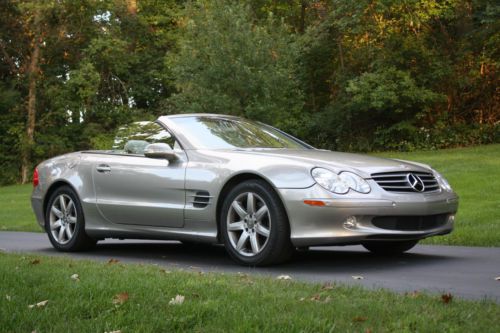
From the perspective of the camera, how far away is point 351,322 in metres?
4.11

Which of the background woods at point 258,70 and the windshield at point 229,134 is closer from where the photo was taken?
the windshield at point 229,134

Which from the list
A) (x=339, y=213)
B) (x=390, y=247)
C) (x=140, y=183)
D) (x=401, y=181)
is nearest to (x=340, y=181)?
(x=339, y=213)

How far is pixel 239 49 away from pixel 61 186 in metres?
17.5

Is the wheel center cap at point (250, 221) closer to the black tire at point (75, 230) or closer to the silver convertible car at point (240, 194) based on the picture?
the silver convertible car at point (240, 194)

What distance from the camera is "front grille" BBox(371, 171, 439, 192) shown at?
22.7ft

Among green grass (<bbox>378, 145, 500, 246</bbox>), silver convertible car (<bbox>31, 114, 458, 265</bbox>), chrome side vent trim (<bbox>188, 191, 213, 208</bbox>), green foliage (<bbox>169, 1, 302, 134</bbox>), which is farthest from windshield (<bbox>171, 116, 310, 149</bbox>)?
green foliage (<bbox>169, 1, 302, 134</bbox>)

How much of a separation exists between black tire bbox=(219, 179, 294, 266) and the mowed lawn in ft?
9.92

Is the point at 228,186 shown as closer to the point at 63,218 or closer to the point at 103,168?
the point at 103,168

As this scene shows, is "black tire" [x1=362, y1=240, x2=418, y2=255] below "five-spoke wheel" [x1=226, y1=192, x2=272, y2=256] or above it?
below

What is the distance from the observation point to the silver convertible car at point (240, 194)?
6.78 meters

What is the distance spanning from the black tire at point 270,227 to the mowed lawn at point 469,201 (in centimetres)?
302

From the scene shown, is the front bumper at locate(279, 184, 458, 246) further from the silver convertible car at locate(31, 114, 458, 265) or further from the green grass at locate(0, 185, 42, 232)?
the green grass at locate(0, 185, 42, 232)

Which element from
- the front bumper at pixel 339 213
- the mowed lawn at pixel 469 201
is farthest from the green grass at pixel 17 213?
the front bumper at pixel 339 213

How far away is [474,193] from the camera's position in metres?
14.6
